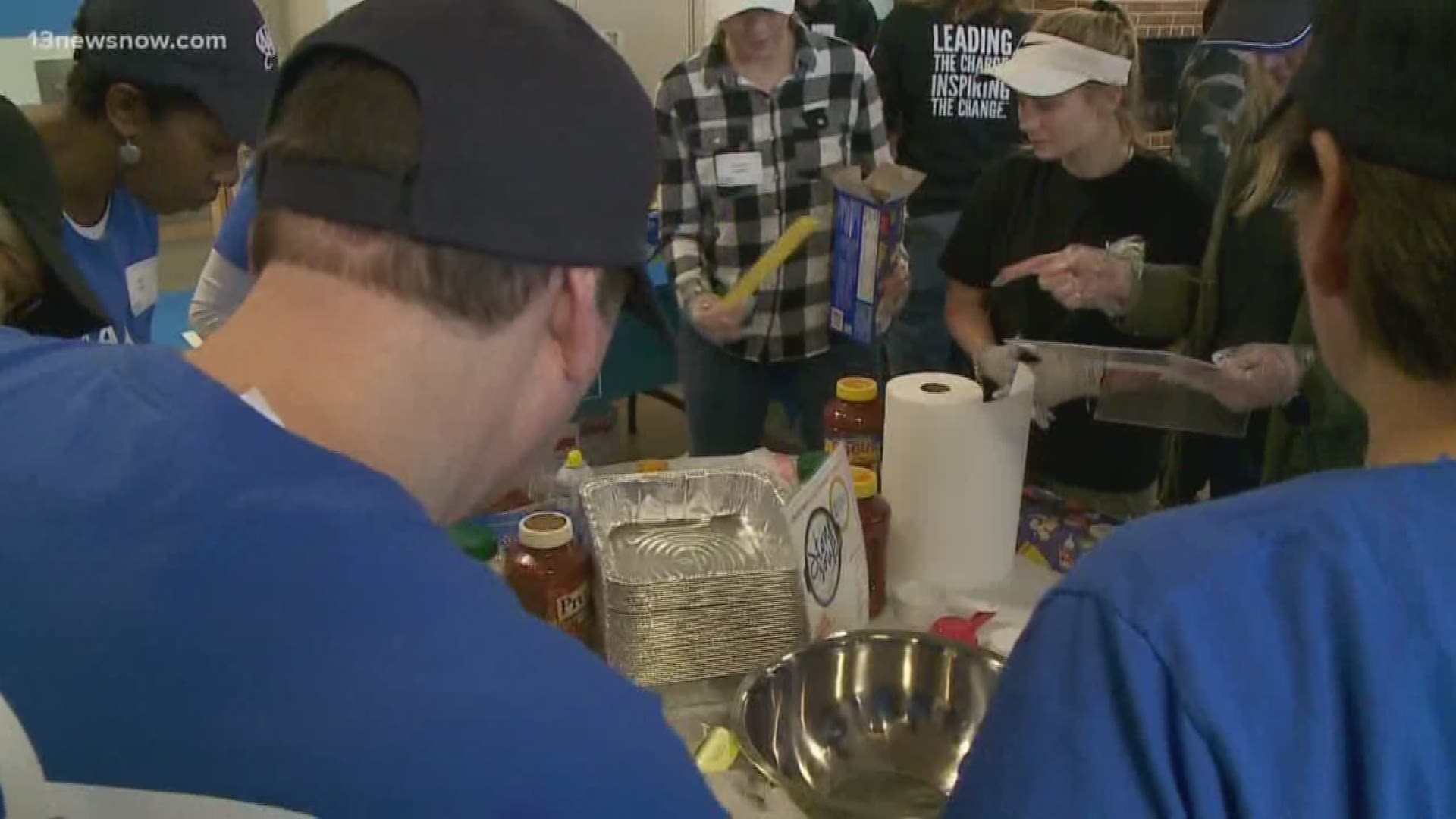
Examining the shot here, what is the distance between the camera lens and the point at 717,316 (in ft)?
7.82

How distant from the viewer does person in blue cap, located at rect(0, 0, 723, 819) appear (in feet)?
1.75

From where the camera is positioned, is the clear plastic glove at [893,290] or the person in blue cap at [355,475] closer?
the person in blue cap at [355,475]

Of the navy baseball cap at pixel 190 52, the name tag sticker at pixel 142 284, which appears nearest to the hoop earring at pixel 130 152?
the navy baseball cap at pixel 190 52

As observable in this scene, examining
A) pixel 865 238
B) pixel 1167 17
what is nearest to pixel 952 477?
pixel 865 238

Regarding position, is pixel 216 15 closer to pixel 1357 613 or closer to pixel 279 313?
pixel 279 313

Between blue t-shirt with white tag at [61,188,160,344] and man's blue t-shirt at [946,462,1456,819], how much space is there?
1415 mm

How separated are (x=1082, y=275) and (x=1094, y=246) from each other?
192 mm

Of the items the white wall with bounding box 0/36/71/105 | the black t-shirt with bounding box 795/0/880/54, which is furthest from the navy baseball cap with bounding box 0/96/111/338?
the black t-shirt with bounding box 795/0/880/54

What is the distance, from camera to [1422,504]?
A: 648mm

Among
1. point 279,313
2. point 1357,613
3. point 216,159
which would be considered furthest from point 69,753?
point 216,159

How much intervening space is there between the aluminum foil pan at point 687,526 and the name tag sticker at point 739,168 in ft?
3.61

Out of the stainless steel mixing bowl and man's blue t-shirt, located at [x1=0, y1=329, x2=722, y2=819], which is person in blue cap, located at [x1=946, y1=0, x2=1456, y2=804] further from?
the stainless steel mixing bowl

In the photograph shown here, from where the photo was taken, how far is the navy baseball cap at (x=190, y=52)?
153 centimetres

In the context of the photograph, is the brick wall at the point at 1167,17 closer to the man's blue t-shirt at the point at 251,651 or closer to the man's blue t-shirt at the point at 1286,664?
the man's blue t-shirt at the point at 1286,664
